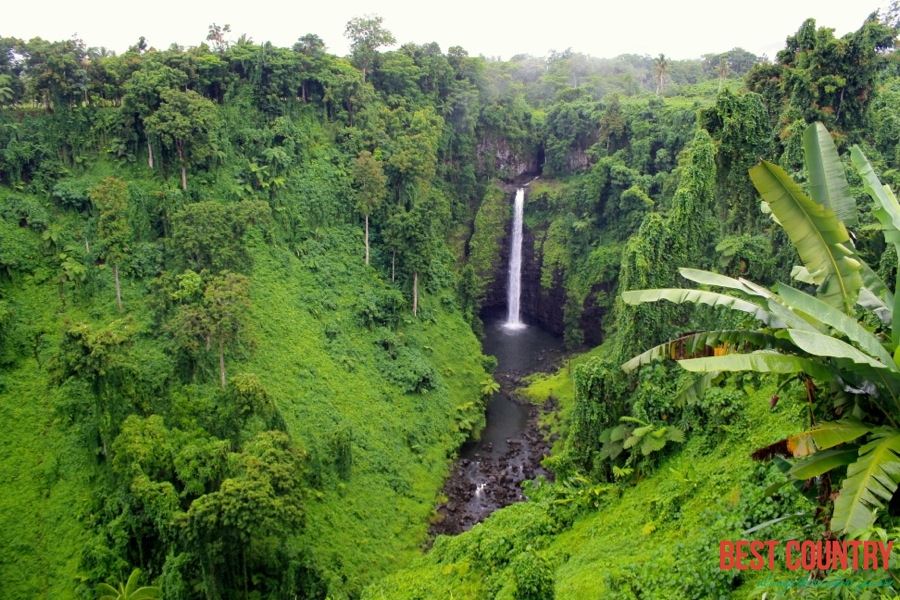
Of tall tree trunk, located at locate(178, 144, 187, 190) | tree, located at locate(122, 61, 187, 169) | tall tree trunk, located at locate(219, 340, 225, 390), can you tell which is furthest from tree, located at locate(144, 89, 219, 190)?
tall tree trunk, located at locate(219, 340, 225, 390)

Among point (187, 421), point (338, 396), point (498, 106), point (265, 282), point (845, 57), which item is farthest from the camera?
point (498, 106)

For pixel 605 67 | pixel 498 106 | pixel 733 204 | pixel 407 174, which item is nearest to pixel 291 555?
pixel 733 204

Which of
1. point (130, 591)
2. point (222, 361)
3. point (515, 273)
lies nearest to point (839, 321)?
point (130, 591)

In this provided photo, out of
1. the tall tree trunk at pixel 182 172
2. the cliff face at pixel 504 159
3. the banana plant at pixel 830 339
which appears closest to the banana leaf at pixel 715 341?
the banana plant at pixel 830 339

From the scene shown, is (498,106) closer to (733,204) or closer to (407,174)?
(407,174)

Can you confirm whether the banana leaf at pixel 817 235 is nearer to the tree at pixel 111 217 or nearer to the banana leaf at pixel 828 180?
the banana leaf at pixel 828 180

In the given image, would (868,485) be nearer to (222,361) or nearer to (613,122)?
(222,361)
